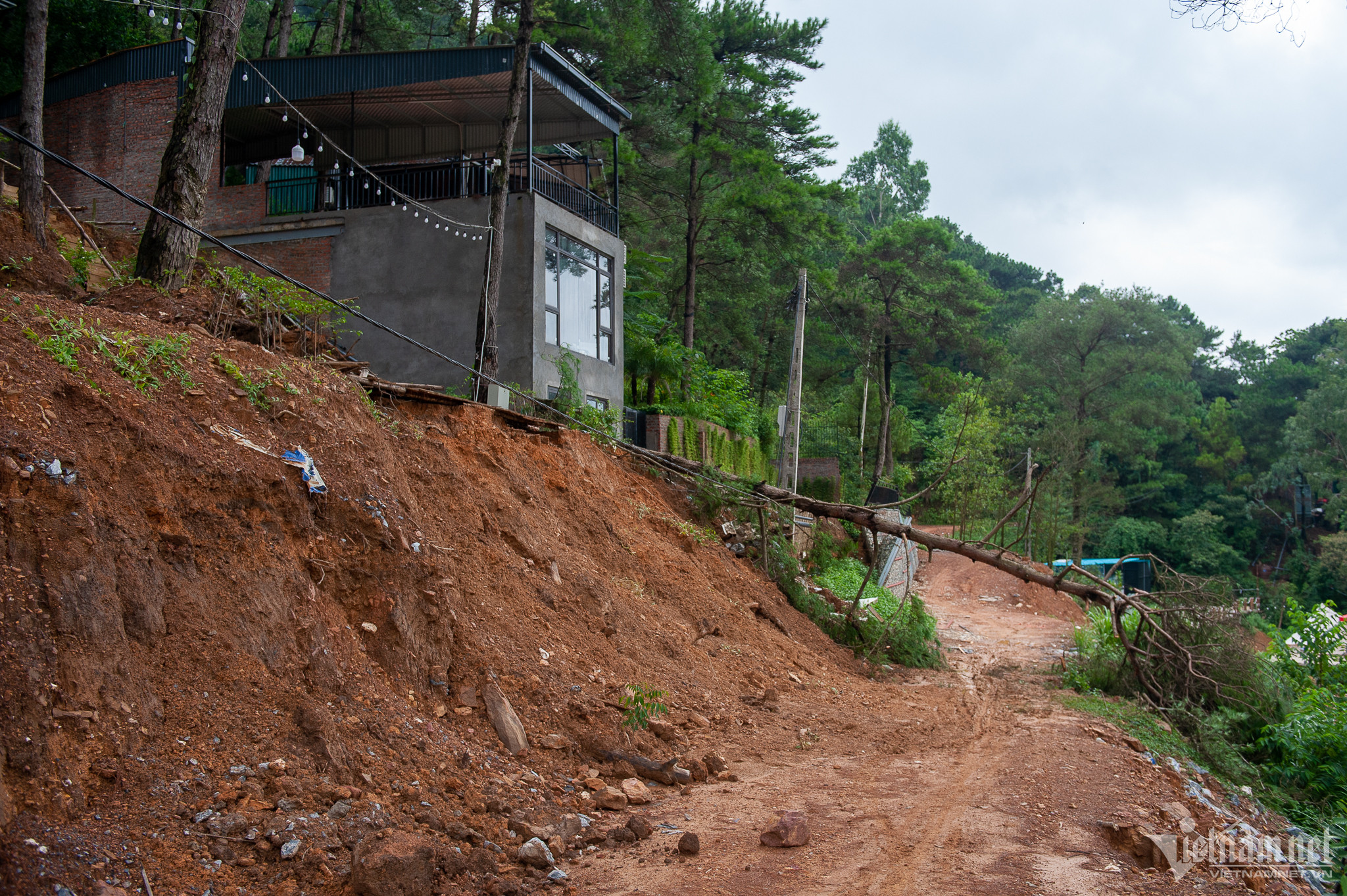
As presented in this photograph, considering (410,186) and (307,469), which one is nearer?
(307,469)

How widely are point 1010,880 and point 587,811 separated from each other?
259 centimetres

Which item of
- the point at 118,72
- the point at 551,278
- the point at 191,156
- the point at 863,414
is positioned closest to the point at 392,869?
the point at 191,156

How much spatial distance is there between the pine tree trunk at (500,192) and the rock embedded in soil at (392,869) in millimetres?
9550

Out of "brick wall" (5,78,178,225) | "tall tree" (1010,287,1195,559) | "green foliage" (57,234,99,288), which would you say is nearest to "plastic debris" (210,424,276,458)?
"green foliage" (57,234,99,288)

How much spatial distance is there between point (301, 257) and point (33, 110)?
6317 mm

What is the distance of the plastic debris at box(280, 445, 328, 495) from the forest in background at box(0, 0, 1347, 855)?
25.4ft

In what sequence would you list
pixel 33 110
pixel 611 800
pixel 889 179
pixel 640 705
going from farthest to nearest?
pixel 889 179, pixel 33 110, pixel 640 705, pixel 611 800

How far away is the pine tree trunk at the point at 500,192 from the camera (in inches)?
546

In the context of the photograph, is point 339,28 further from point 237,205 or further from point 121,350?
point 121,350

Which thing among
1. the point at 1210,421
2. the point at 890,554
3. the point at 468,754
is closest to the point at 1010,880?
the point at 468,754

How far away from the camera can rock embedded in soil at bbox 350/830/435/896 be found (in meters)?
4.28

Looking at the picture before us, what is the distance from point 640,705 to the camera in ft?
24.5

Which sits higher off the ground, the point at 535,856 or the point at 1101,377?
the point at 1101,377

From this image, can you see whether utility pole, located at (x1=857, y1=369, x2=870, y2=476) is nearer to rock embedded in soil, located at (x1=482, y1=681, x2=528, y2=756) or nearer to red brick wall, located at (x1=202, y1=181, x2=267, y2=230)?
red brick wall, located at (x1=202, y1=181, x2=267, y2=230)
